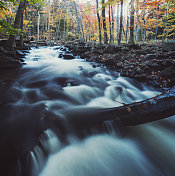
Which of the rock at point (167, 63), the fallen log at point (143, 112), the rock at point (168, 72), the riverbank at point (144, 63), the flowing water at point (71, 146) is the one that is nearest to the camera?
the flowing water at point (71, 146)

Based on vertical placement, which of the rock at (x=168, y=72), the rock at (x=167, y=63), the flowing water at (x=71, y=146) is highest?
the rock at (x=167, y=63)

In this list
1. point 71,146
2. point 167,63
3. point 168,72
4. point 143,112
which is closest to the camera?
point 143,112

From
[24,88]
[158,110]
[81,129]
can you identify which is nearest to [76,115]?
[81,129]

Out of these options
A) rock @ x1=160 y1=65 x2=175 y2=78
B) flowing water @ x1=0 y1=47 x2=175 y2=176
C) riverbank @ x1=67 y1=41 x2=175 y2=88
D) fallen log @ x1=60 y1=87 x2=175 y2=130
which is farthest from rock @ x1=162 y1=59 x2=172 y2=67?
fallen log @ x1=60 y1=87 x2=175 y2=130

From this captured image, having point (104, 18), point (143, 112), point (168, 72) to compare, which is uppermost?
point (104, 18)

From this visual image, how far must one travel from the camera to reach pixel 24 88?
4141 millimetres

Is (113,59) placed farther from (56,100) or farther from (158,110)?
(158,110)

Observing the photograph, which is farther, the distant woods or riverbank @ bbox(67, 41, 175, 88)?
the distant woods

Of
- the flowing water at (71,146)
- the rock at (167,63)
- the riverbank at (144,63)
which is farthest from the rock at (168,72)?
the flowing water at (71,146)

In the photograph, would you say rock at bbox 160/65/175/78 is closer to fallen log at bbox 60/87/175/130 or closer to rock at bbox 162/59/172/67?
rock at bbox 162/59/172/67

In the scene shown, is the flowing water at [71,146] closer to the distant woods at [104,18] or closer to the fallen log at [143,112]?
the fallen log at [143,112]

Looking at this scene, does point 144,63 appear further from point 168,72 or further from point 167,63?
point 168,72

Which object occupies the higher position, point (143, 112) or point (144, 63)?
point (144, 63)

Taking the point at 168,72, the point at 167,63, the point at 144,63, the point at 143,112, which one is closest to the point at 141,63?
the point at 144,63
